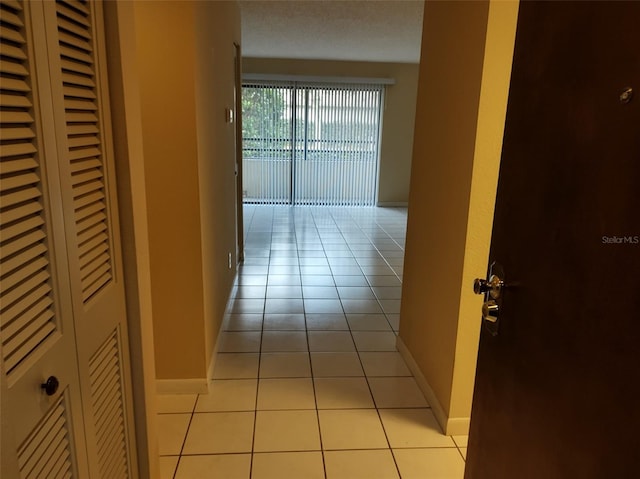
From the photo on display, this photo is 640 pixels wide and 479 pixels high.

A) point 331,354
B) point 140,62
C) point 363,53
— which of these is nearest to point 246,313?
point 331,354

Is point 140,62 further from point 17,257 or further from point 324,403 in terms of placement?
point 324,403

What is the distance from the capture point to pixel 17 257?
81 cm

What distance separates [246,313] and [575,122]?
9.42 feet

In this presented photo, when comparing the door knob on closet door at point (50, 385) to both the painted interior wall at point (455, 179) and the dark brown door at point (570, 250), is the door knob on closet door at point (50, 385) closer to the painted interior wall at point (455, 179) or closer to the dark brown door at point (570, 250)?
the dark brown door at point (570, 250)

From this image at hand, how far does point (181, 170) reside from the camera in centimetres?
213

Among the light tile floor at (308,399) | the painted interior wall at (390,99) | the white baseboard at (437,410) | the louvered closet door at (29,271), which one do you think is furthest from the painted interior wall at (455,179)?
the painted interior wall at (390,99)

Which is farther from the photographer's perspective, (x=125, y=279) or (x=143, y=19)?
(x=143, y=19)

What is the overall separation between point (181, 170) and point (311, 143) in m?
6.12

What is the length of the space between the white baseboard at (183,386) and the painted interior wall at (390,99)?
627 cm

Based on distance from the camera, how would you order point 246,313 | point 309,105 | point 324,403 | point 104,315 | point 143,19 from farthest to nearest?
1. point 309,105
2. point 246,313
3. point 324,403
4. point 143,19
5. point 104,315

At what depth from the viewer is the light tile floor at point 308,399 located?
1.94 meters

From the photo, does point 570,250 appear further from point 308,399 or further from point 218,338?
point 218,338

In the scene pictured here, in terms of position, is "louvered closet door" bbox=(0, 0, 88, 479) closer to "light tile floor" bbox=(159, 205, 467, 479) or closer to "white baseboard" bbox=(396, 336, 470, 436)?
"light tile floor" bbox=(159, 205, 467, 479)

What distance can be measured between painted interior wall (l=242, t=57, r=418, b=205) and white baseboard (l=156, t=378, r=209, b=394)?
6.27 m
